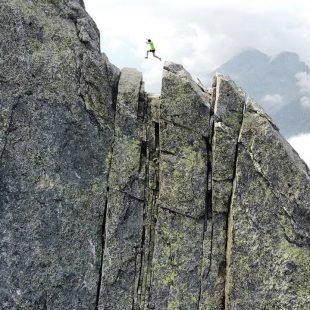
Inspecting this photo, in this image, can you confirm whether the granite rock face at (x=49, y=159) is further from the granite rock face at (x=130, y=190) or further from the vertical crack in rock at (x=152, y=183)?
the vertical crack in rock at (x=152, y=183)

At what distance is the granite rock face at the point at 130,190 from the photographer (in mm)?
22062

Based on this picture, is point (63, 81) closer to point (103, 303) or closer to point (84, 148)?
point (84, 148)

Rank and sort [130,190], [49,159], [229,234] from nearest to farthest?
[49,159], [229,234], [130,190]

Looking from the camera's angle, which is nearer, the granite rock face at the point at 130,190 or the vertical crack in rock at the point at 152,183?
the granite rock face at the point at 130,190

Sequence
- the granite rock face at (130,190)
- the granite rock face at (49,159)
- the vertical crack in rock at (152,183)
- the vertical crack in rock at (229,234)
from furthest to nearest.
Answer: the vertical crack in rock at (152,183)
the vertical crack in rock at (229,234)
the granite rock face at (130,190)
the granite rock face at (49,159)

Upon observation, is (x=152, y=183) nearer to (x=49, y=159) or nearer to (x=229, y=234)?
(x=229, y=234)

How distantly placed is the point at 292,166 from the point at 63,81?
1330cm

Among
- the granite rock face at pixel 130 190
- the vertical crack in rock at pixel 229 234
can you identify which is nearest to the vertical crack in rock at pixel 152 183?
the granite rock face at pixel 130 190

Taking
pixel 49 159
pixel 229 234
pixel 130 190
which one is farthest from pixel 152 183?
pixel 49 159

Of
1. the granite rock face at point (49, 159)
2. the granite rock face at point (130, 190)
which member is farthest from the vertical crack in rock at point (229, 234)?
the granite rock face at point (49, 159)

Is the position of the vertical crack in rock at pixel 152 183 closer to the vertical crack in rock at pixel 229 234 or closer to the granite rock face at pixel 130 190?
the granite rock face at pixel 130 190

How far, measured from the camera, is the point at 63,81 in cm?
2261

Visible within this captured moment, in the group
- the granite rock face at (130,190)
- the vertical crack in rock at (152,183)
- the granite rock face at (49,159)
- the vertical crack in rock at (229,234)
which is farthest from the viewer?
the vertical crack in rock at (152,183)

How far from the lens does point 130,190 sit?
23.1 meters
